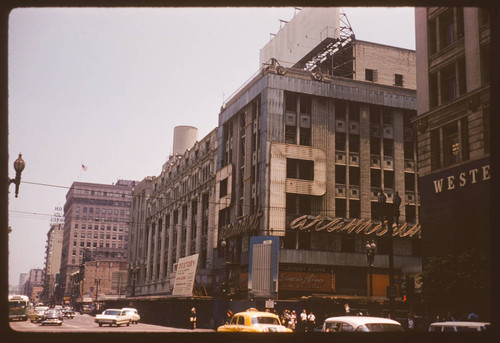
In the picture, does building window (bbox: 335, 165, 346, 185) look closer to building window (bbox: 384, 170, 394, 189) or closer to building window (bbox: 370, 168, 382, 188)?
building window (bbox: 370, 168, 382, 188)

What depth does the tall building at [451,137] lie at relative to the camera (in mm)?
27875

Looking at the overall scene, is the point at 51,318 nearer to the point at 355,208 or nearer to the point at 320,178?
the point at 320,178

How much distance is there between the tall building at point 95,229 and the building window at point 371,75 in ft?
374

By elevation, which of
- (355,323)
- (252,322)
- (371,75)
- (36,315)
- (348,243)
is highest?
(371,75)

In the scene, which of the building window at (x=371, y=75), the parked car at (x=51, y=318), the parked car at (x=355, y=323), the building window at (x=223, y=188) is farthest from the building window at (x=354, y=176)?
the parked car at (x=355, y=323)

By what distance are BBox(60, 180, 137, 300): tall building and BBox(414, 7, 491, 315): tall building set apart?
139 metres

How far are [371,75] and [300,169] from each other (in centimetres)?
1582

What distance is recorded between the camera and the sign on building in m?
55.8

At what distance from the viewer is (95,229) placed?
188750mm

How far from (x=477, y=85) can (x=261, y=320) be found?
17081 mm

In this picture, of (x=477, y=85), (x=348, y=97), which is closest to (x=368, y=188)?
(x=348, y=97)

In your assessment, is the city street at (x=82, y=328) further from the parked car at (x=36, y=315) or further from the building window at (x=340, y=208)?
the building window at (x=340, y=208)

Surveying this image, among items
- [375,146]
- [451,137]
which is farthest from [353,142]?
[451,137]
